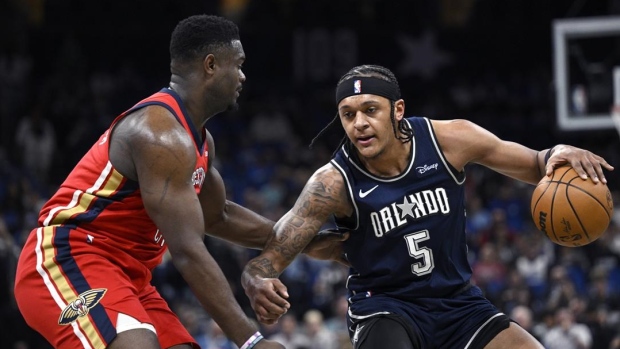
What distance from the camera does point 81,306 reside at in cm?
426

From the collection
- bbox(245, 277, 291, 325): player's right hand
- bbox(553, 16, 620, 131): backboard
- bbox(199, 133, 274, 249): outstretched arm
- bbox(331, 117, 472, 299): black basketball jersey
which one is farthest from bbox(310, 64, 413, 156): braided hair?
bbox(553, 16, 620, 131): backboard

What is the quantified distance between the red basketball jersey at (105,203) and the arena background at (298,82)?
8.62 m

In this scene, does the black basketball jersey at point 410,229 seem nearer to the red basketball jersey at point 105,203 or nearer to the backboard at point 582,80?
the red basketball jersey at point 105,203

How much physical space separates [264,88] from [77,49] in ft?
10.9

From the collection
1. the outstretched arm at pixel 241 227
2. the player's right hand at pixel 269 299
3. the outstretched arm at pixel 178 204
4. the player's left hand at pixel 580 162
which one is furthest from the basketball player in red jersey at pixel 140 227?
the player's left hand at pixel 580 162

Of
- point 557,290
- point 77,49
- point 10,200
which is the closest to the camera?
point 557,290

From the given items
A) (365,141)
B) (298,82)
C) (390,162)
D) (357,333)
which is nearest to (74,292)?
(357,333)

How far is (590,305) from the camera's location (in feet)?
38.3

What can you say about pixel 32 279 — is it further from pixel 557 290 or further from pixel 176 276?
pixel 557 290

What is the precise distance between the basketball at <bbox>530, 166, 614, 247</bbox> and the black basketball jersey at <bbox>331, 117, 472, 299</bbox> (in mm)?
431

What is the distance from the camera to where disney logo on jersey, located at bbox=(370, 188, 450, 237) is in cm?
512

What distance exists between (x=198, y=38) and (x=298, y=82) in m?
13.6

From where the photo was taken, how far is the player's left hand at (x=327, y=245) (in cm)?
529

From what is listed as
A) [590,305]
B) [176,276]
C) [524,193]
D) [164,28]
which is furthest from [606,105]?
[164,28]
